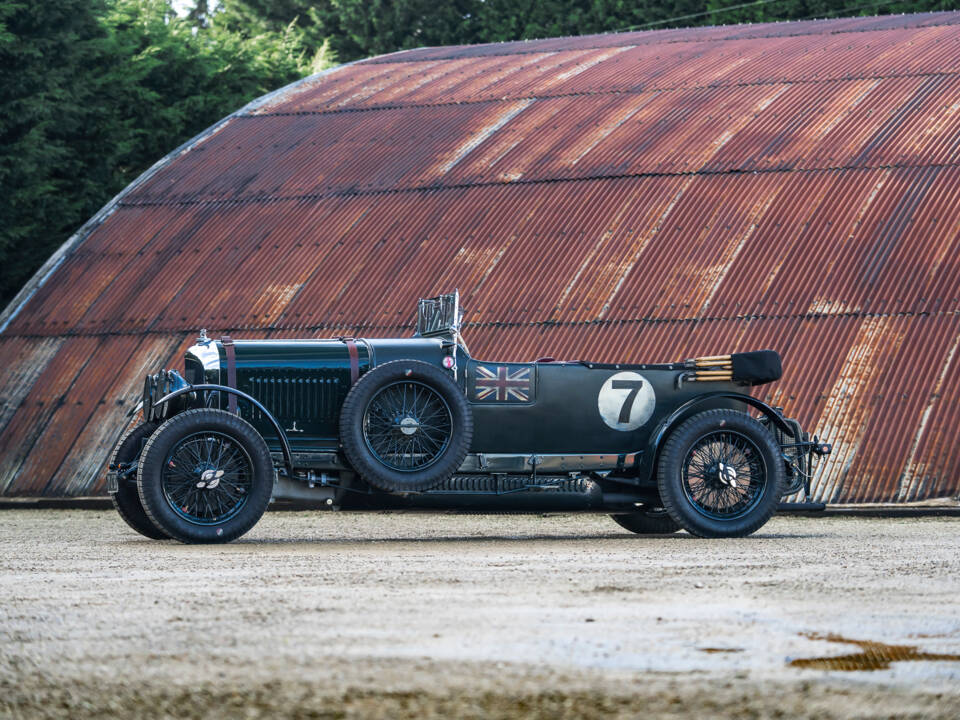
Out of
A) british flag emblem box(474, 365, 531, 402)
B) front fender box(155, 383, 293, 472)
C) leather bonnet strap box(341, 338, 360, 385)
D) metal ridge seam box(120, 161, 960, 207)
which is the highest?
metal ridge seam box(120, 161, 960, 207)

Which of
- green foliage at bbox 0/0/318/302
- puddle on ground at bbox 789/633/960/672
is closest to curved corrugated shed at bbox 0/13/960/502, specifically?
green foliage at bbox 0/0/318/302

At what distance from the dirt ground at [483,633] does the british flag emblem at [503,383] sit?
1612mm

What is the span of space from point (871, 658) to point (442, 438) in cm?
609

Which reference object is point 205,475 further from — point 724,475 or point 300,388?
point 724,475

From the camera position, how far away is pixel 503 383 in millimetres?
11586

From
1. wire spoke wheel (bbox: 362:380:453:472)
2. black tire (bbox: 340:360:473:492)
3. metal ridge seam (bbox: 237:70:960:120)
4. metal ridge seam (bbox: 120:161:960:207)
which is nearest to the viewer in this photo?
black tire (bbox: 340:360:473:492)

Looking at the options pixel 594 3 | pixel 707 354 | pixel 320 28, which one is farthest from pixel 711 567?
pixel 320 28

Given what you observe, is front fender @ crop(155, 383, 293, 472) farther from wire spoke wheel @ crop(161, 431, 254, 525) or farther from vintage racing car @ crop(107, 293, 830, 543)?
wire spoke wheel @ crop(161, 431, 254, 525)

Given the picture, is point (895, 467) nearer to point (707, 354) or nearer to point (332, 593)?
point (707, 354)

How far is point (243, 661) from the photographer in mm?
5363

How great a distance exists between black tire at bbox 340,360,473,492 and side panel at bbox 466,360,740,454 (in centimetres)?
40

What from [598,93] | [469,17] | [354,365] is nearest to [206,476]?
[354,365]

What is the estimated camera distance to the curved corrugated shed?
1697cm

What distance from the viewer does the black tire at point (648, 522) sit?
504 inches
